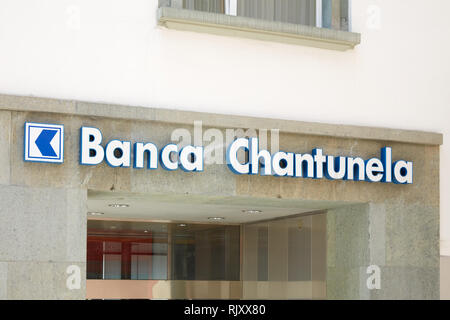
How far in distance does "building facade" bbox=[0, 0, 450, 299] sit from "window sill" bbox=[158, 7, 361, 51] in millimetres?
22

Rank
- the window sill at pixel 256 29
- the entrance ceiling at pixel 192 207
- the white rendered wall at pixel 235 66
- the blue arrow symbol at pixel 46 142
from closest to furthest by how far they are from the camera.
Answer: the blue arrow symbol at pixel 46 142 → the white rendered wall at pixel 235 66 → the window sill at pixel 256 29 → the entrance ceiling at pixel 192 207

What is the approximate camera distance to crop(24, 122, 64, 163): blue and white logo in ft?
34.6

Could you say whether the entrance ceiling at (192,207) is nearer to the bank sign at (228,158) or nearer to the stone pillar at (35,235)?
the bank sign at (228,158)

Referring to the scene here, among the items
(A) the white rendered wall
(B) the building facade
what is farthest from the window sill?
(A) the white rendered wall

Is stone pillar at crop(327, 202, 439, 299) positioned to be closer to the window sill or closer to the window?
the window sill

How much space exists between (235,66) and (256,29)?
1.90 feet

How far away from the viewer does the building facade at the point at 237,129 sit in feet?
35.1

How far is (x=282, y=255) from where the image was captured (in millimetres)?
15617

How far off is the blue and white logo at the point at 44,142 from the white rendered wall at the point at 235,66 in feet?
1.71

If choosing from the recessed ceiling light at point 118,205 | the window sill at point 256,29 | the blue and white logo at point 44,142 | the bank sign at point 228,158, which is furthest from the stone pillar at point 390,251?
the blue and white logo at point 44,142

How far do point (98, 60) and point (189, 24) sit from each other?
1.33 metres

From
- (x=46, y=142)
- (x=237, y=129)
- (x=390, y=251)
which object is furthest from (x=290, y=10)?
(x=46, y=142)

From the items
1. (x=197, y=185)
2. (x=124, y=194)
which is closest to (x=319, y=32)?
(x=197, y=185)
